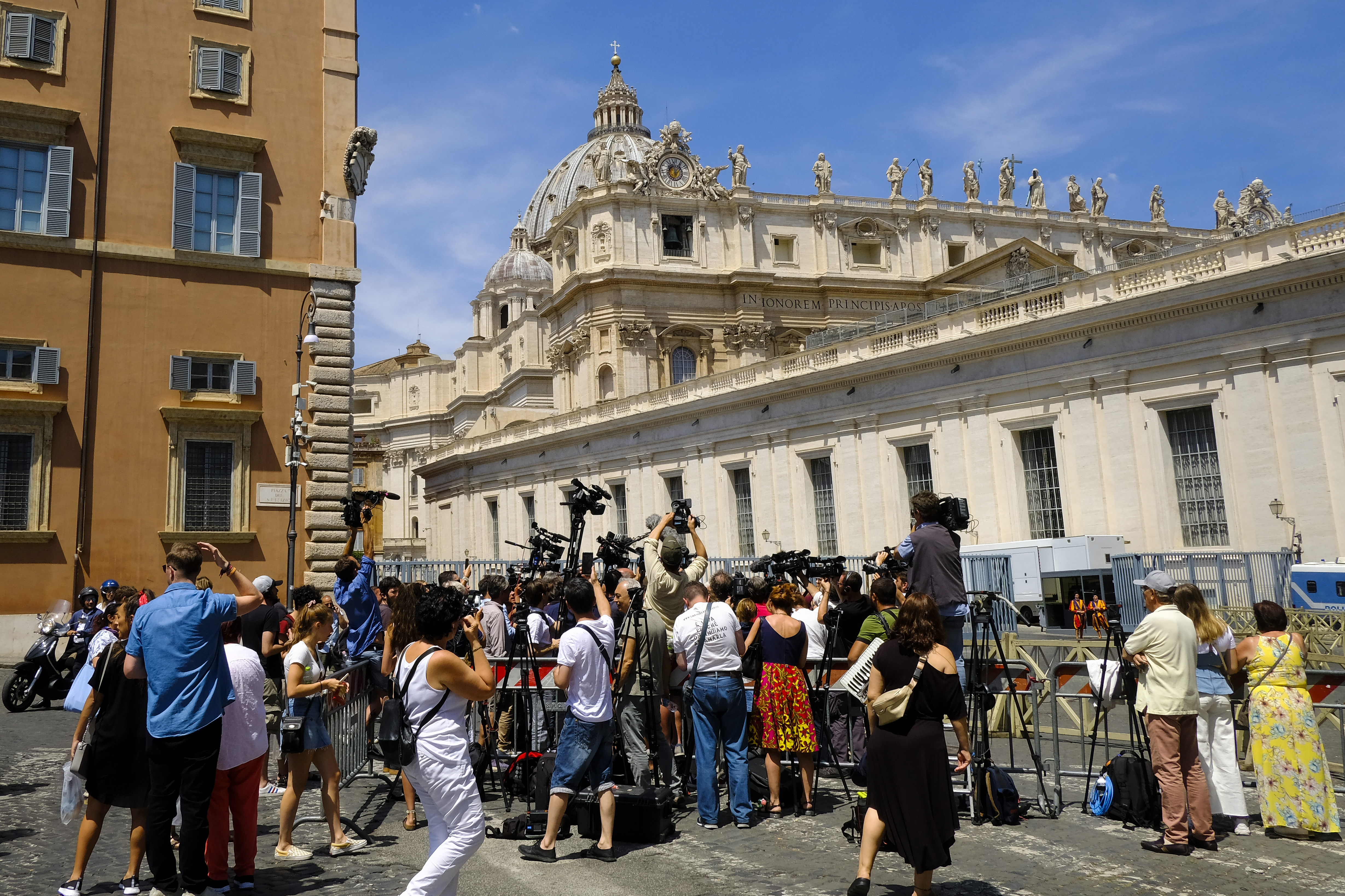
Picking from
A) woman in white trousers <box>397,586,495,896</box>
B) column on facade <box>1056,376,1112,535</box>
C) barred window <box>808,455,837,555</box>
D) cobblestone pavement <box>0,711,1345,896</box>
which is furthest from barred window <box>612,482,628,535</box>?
woman in white trousers <box>397,586,495,896</box>

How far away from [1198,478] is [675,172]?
1426 inches

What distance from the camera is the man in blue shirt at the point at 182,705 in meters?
5.65

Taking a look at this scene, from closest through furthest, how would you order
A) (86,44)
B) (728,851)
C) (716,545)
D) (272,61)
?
(728,851) → (86,44) → (272,61) → (716,545)

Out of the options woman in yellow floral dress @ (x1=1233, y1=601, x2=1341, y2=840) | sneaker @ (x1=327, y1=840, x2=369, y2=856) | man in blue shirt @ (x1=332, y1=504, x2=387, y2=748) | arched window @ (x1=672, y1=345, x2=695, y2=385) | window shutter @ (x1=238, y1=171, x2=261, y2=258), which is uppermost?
arched window @ (x1=672, y1=345, x2=695, y2=385)

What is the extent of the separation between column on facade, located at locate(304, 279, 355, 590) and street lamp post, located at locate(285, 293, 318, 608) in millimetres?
160

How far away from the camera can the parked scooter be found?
1409cm

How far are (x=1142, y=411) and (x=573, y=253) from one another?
3789 centimetres

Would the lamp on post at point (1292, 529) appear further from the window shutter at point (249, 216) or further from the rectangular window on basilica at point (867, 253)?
the rectangular window on basilica at point (867, 253)

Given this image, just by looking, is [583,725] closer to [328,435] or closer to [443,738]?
[443,738]

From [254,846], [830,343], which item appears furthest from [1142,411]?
[254,846]

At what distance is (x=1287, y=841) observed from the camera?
721 cm

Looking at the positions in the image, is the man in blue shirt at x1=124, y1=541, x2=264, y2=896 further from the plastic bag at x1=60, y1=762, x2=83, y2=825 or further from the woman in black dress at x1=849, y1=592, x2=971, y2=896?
the woman in black dress at x1=849, y1=592, x2=971, y2=896

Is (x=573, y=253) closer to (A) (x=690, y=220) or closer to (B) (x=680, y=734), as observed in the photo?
(A) (x=690, y=220)

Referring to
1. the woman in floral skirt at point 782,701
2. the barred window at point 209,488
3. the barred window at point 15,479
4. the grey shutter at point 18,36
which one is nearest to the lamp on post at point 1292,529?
the woman in floral skirt at point 782,701
